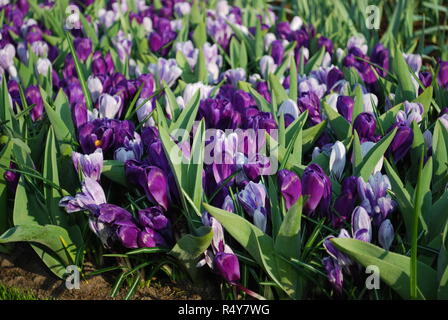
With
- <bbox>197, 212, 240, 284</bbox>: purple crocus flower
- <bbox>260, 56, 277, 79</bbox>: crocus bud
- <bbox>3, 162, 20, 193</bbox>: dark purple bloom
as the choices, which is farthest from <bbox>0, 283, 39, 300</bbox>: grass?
<bbox>260, 56, 277, 79</bbox>: crocus bud

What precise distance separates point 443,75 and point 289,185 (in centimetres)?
129

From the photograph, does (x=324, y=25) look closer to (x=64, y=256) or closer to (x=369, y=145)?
(x=369, y=145)

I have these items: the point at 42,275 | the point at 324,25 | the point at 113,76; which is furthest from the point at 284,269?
the point at 324,25

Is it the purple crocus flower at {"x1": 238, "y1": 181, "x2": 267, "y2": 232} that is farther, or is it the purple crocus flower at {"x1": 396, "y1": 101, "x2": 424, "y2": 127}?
the purple crocus flower at {"x1": 396, "y1": 101, "x2": 424, "y2": 127}

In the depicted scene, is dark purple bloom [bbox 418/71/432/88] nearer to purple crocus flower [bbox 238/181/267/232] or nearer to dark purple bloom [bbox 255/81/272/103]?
dark purple bloom [bbox 255/81/272/103]

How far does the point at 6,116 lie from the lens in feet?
7.64

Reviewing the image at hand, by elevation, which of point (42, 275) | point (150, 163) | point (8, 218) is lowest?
point (42, 275)

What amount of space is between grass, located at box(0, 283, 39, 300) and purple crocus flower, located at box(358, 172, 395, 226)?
3.74 ft

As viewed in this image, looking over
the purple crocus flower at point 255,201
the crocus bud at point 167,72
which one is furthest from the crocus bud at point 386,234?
the crocus bud at point 167,72

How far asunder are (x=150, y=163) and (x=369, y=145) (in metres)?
0.76

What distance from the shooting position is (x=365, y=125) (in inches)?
86.3

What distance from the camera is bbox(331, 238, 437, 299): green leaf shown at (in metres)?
1.61

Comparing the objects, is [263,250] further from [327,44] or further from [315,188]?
[327,44]

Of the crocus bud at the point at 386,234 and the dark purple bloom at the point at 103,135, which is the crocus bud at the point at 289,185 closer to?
the crocus bud at the point at 386,234
